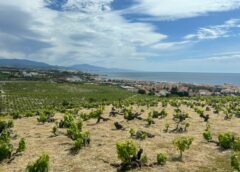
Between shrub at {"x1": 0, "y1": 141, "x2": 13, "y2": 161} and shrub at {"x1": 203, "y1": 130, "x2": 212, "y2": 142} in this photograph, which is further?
shrub at {"x1": 203, "y1": 130, "x2": 212, "y2": 142}

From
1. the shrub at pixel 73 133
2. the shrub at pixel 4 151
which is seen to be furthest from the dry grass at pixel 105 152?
the shrub at pixel 4 151

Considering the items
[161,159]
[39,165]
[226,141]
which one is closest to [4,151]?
[39,165]

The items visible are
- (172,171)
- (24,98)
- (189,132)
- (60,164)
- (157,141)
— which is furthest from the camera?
(24,98)

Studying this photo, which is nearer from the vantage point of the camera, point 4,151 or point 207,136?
point 4,151

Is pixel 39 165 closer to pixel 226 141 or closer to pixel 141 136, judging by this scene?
pixel 141 136

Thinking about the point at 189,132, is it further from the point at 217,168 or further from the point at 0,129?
the point at 0,129

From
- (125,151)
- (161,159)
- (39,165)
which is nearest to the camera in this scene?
(39,165)

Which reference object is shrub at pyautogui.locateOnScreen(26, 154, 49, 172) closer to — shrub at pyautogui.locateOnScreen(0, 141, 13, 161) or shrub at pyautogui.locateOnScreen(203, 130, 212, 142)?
shrub at pyautogui.locateOnScreen(0, 141, 13, 161)

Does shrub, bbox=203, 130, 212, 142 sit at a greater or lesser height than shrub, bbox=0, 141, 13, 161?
greater

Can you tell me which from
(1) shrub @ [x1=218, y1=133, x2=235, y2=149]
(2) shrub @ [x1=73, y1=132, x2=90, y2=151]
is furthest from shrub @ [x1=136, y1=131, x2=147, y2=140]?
(1) shrub @ [x1=218, y1=133, x2=235, y2=149]

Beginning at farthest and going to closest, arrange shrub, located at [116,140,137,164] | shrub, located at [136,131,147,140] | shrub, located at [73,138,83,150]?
shrub, located at [136,131,147,140]
shrub, located at [73,138,83,150]
shrub, located at [116,140,137,164]

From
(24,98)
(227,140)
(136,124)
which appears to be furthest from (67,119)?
(24,98)

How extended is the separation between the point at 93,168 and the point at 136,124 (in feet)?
60.2

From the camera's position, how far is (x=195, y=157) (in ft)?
74.5
